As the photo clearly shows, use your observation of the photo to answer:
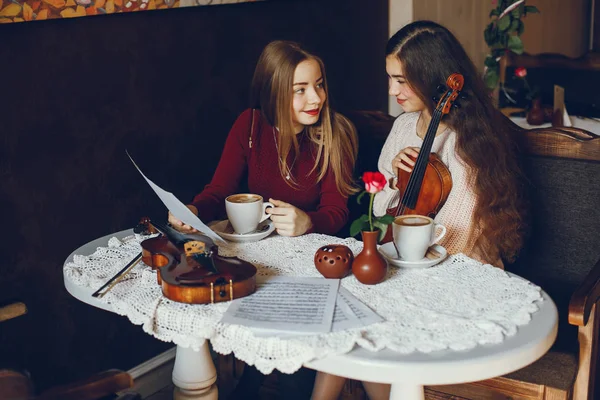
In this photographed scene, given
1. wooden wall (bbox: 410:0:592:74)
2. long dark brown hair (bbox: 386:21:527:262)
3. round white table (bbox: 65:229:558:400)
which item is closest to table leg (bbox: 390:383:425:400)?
round white table (bbox: 65:229:558:400)

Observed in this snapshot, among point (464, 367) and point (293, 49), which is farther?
point (293, 49)

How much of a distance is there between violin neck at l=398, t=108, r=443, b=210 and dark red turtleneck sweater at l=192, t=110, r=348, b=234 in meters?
0.30

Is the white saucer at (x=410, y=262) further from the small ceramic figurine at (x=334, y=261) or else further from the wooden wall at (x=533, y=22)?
the wooden wall at (x=533, y=22)

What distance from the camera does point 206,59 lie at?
2549mm

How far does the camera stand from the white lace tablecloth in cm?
134

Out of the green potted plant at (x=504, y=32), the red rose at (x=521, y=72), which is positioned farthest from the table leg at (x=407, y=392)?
the green potted plant at (x=504, y=32)

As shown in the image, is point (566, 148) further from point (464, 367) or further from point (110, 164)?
point (110, 164)

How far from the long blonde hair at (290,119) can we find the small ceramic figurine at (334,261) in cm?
66

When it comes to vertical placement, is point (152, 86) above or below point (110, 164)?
above

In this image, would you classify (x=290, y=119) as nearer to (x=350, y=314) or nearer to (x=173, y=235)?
(x=173, y=235)

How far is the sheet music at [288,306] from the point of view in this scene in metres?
1.40

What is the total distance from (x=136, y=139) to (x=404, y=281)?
1130 mm

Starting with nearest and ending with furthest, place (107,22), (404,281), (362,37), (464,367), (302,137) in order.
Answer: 1. (464,367)
2. (404,281)
3. (107,22)
4. (302,137)
5. (362,37)

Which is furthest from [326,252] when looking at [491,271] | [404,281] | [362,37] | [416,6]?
[416,6]
